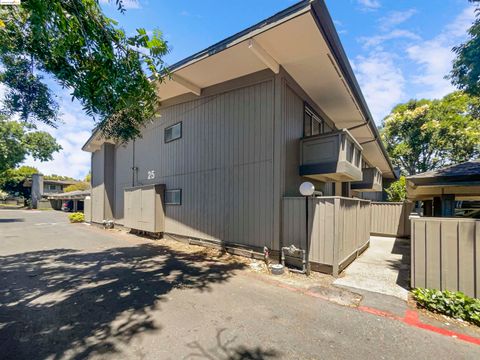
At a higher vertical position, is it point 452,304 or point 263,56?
point 263,56

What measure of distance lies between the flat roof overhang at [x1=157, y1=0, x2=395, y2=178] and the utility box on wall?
4136mm

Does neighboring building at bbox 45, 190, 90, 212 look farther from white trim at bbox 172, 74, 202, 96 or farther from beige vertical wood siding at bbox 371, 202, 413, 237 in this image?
beige vertical wood siding at bbox 371, 202, 413, 237

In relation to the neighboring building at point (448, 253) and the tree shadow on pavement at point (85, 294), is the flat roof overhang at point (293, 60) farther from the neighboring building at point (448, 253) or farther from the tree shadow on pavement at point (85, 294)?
the tree shadow on pavement at point (85, 294)

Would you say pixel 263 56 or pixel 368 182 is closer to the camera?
pixel 263 56

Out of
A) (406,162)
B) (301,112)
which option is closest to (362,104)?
(301,112)

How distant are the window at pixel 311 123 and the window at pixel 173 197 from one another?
5.32m

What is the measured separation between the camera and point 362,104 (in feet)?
28.5

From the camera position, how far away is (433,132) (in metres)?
19.5

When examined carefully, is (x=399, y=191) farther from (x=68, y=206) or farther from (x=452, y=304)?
(x=68, y=206)

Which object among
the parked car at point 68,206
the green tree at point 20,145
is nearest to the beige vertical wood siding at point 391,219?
the green tree at point 20,145

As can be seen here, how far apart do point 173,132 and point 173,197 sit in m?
2.75

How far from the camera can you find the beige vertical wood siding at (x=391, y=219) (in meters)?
11.4

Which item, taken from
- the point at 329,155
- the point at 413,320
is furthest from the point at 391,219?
the point at 413,320

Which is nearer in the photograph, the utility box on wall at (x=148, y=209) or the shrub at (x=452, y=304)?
the shrub at (x=452, y=304)
